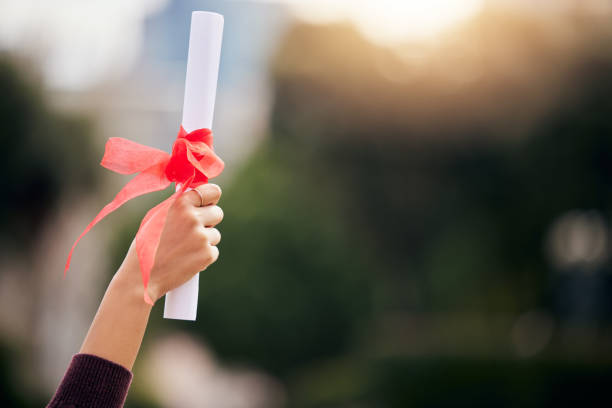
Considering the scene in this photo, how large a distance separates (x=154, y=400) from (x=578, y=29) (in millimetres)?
9840

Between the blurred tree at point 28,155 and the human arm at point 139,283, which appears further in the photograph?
the blurred tree at point 28,155

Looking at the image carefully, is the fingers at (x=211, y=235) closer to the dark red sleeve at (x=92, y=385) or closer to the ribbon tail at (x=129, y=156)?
the ribbon tail at (x=129, y=156)

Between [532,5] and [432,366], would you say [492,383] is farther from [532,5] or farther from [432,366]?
[532,5]

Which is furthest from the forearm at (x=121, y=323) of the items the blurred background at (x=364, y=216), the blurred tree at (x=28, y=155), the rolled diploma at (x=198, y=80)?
the blurred tree at (x=28, y=155)

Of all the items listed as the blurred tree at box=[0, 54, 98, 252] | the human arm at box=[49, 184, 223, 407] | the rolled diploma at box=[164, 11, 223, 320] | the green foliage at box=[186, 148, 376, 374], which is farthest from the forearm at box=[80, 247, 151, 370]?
the green foliage at box=[186, 148, 376, 374]

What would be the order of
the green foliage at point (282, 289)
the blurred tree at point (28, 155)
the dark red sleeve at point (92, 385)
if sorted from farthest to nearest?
the green foliage at point (282, 289) → the blurred tree at point (28, 155) → the dark red sleeve at point (92, 385)

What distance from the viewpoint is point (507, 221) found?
1396 centimetres

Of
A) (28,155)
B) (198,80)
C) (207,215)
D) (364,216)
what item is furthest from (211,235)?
(364,216)

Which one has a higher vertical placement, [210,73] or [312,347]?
[210,73]

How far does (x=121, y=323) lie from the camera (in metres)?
1.28

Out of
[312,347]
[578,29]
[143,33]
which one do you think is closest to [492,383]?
[312,347]

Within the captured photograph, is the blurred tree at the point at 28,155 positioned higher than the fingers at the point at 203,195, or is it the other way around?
the blurred tree at the point at 28,155

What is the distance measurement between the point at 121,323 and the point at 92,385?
118 mm

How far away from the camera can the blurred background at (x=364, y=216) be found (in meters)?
9.59
